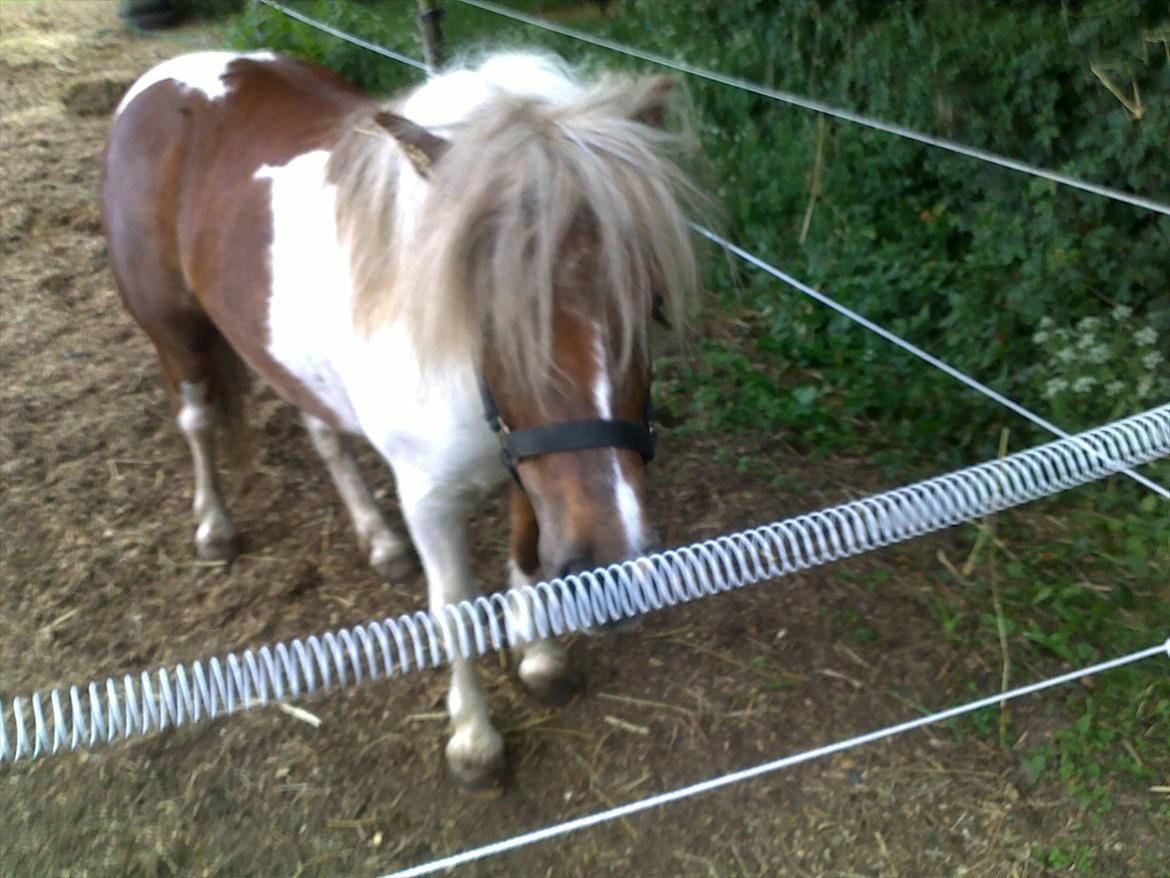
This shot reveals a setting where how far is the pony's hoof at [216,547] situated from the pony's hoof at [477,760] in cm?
126

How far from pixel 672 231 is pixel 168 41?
7604 mm

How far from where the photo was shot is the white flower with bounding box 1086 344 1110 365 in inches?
125

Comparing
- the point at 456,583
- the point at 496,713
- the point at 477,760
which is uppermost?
the point at 456,583

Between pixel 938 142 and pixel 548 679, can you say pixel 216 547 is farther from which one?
pixel 938 142

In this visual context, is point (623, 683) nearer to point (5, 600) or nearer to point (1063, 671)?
point (1063, 671)

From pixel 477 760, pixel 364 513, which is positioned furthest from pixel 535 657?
pixel 364 513

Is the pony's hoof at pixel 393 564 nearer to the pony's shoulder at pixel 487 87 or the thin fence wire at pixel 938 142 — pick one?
the pony's shoulder at pixel 487 87

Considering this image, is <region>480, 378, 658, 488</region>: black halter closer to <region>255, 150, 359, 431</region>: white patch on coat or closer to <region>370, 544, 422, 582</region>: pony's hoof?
<region>255, 150, 359, 431</region>: white patch on coat

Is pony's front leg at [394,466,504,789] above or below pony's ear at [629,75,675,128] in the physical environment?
below

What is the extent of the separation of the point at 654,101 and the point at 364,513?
190 cm

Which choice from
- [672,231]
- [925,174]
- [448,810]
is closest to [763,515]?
[448,810]

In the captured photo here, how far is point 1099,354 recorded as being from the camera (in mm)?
3197

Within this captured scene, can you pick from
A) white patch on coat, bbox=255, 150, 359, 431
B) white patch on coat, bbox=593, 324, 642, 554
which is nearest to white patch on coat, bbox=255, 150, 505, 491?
white patch on coat, bbox=255, 150, 359, 431

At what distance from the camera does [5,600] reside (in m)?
3.14
